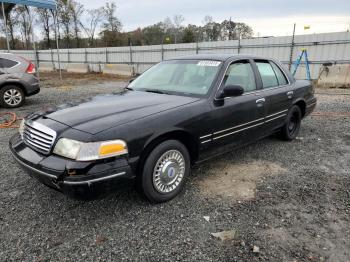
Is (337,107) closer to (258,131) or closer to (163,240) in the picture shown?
(258,131)

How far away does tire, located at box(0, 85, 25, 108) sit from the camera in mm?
8719

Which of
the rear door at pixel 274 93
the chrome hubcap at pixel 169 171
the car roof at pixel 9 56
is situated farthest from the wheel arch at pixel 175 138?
the car roof at pixel 9 56

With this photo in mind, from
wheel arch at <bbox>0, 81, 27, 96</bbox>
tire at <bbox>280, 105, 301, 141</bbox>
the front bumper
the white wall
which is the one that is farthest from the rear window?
the white wall

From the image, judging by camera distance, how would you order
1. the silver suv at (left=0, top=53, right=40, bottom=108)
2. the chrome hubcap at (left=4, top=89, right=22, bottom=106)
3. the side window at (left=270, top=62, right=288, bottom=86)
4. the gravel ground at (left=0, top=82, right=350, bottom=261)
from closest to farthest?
the gravel ground at (left=0, top=82, right=350, bottom=261) < the side window at (left=270, top=62, right=288, bottom=86) < the silver suv at (left=0, top=53, right=40, bottom=108) < the chrome hubcap at (left=4, top=89, right=22, bottom=106)

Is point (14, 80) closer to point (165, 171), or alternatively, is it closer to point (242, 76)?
point (242, 76)

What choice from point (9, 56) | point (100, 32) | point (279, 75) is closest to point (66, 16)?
point (100, 32)

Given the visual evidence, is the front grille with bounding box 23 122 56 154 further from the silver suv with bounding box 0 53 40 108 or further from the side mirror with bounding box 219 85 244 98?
the silver suv with bounding box 0 53 40 108

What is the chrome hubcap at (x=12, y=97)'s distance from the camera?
8781 mm

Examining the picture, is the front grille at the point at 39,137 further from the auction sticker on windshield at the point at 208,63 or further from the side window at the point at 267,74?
the side window at the point at 267,74

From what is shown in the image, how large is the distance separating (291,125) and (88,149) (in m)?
4.20

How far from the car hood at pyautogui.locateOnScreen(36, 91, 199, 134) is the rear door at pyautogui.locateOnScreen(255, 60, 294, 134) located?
5.20ft

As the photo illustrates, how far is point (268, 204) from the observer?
332cm

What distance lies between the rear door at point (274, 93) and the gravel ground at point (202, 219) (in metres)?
0.76

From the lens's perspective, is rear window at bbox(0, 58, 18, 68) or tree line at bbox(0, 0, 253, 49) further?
tree line at bbox(0, 0, 253, 49)
